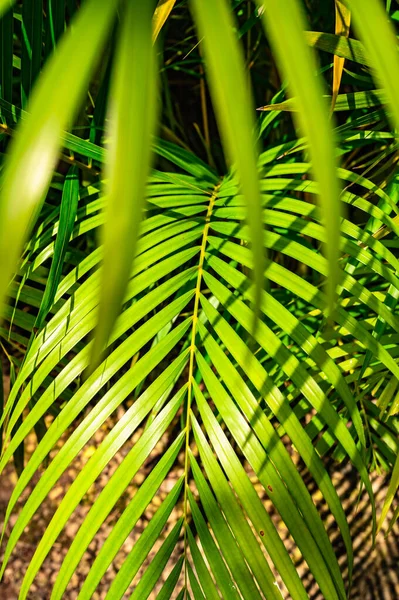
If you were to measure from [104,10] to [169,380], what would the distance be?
0.43 meters

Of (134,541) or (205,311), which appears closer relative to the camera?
(205,311)

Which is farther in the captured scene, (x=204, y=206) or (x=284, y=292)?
(x=284, y=292)

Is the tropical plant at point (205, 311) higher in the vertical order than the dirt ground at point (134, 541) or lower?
higher

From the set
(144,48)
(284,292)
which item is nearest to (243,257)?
(284,292)

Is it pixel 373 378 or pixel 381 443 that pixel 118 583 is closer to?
pixel 373 378

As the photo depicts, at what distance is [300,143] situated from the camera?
2.36 ft

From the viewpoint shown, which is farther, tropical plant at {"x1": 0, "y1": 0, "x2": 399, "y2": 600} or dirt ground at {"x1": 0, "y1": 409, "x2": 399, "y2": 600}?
dirt ground at {"x1": 0, "y1": 409, "x2": 399, "y2": 600}

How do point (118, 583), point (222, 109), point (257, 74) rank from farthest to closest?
point (257, 74), point (118, 583), point (222, 109)

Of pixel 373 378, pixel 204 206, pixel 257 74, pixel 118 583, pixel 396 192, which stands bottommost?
pixel 118 583

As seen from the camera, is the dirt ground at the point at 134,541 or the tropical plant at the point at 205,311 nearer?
the tropical plant at the point at 205,311

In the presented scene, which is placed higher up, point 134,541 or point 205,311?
point 205,311

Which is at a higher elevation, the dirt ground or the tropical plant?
the tropical plant

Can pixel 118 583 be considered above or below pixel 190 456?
below

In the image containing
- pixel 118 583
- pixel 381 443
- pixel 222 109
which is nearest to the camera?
pixel 222 109
